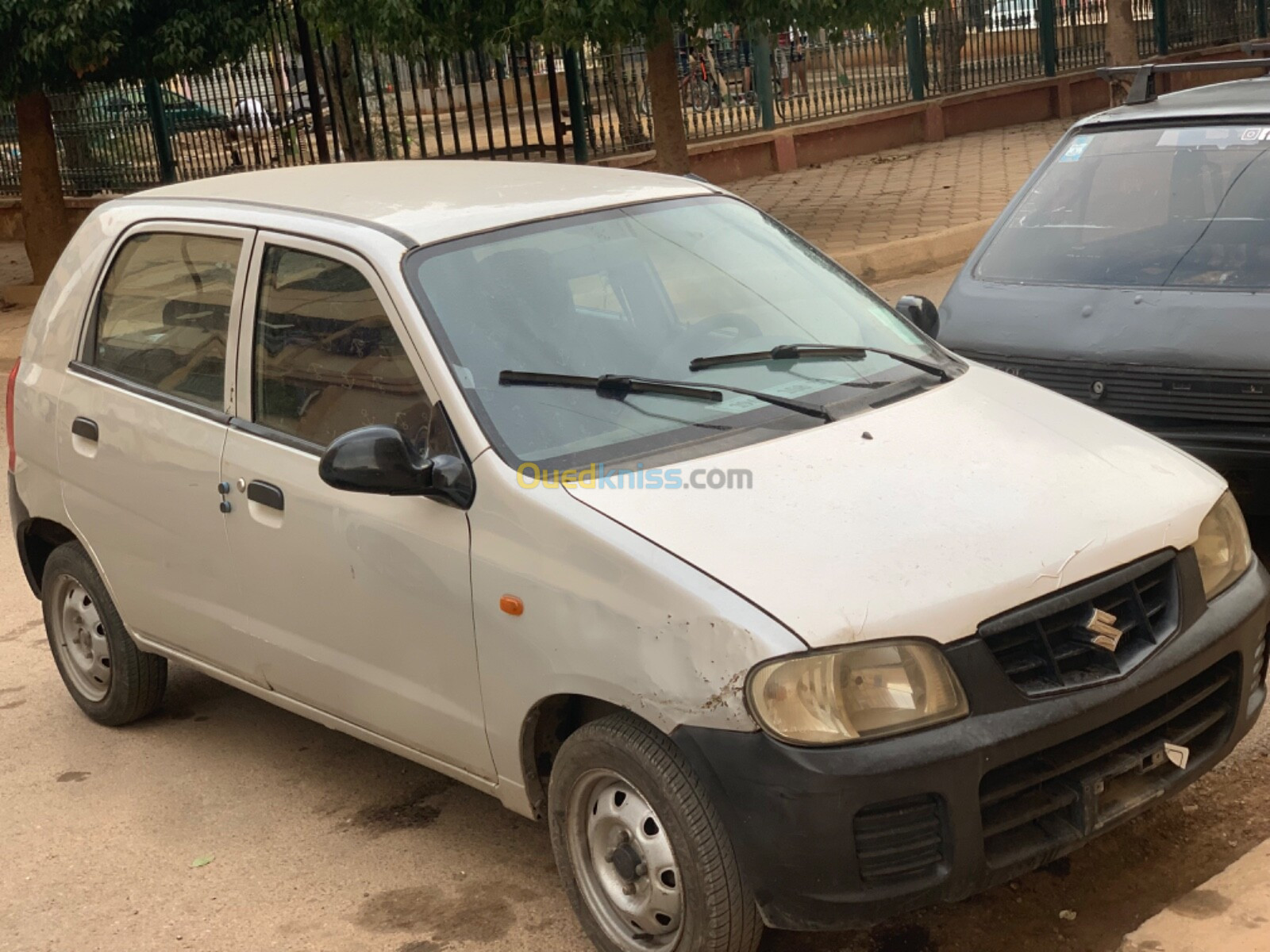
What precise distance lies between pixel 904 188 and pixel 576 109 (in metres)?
3.80

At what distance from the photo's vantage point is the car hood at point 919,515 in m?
3.09

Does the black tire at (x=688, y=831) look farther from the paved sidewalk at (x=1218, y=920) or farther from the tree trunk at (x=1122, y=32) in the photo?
the tree trunk at (x=1122, y=32)

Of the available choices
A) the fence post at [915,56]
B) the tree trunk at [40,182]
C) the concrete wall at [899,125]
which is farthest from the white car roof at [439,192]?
the fence post at [915,56]

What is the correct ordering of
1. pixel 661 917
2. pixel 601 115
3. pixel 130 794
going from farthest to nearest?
pixel 601 115 → pixel 130 794 → pixel 661 917

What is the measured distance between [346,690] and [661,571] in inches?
50.3

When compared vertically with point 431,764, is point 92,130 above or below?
above

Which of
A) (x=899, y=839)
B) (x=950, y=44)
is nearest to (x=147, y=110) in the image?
(x=950, y=44)

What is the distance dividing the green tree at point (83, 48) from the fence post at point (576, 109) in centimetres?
429

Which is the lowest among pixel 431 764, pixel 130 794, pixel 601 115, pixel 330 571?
pixel 130 794

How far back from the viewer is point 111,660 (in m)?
5.19

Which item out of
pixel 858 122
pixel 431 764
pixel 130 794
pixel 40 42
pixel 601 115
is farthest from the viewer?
pixel 858 122

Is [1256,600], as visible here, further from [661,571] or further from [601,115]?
[601,115]

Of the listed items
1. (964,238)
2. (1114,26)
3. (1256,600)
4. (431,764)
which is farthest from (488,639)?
(1114,26)

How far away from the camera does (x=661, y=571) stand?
317 centimetres
